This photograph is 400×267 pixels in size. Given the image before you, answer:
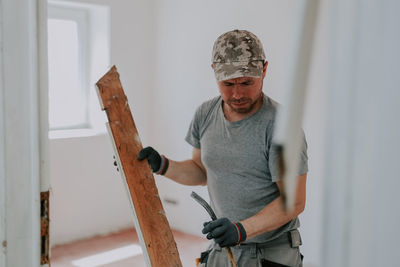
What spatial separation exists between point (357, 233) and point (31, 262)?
707 mm

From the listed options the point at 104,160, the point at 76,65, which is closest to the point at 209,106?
the point at 104,160

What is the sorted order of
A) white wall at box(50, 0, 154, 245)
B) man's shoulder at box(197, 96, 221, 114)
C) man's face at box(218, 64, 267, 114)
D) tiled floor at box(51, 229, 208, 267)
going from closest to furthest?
1. man's face at box(218, 64, 267, 114)
2. man's shoulder at box(197, 96, 221, 114)
3. tiled floor at box(51, 229, 208, 267)
4. white wall at box(50, 0, 154, 245)

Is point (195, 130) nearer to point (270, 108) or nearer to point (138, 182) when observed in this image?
point (270, 108)

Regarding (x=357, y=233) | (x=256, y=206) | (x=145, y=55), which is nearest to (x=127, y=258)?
(x=145, y=55)

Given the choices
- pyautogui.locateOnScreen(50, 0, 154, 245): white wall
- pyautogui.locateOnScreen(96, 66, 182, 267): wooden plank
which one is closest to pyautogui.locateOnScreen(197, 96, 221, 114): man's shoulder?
pyautogui.locateOnScreen(96, 66, 182, 267): wooden plank

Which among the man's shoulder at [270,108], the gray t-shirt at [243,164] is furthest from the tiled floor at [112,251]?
the man's shoulder at [270,108]

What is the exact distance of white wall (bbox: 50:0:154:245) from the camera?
381 cm

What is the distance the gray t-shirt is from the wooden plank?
0.32 metres

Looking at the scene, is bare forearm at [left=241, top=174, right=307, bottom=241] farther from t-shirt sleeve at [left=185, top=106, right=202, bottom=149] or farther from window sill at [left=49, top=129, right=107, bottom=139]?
window sill at [left=49, top=129, right=107, bottom=139]

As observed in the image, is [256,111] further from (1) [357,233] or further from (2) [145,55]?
(2) [145,55]

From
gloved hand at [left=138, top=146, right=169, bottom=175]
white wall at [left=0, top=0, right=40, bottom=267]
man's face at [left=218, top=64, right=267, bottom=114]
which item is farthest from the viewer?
gloved hand at [left=138, top=146, right=169, bottom=175]

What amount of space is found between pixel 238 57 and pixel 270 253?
2.43 ft

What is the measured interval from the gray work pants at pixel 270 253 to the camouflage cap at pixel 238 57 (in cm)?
64

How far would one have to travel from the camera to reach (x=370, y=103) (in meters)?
0.40
